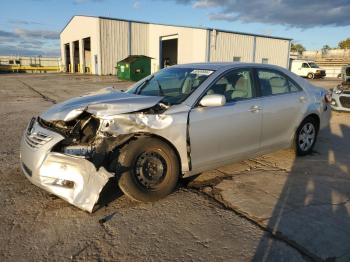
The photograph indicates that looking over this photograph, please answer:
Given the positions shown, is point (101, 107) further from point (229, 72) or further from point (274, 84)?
point (274, 84)

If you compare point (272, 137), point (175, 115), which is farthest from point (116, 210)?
point (272, 137)

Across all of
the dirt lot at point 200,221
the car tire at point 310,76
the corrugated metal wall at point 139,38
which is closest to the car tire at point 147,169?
the dirt lot at point 200,221

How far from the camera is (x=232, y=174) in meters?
4.59

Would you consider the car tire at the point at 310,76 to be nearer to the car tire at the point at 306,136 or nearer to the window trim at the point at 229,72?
the car tire at the point at 306,136

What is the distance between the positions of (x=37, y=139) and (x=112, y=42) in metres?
32.2

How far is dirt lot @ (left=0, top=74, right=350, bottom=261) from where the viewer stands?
109 inches

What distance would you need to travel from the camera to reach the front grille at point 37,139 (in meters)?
3.41

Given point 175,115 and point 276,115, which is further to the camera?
point 276,115

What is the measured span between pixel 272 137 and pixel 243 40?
29.3 m

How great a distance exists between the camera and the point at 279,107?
477 centimetres

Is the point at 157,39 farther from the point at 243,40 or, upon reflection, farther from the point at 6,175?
the point at 6,175

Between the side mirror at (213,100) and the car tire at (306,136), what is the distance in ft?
6.70

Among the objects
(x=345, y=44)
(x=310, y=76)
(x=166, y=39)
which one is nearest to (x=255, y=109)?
(x=166, y=39)

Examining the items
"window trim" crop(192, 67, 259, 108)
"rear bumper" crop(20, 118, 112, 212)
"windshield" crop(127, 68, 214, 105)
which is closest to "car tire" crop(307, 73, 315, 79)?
"window trim" crop(192, 67, 259, 108)
